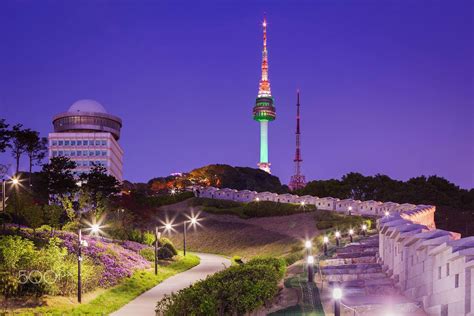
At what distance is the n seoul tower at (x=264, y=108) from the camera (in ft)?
639

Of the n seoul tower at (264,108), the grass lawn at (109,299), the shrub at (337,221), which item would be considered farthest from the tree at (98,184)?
the n seoul tower at (264,108)

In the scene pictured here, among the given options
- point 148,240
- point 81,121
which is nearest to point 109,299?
point 148,240

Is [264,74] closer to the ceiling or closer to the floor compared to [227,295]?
closer to the ceiling

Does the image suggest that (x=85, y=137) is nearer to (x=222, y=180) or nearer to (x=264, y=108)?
(x=222, y=180)

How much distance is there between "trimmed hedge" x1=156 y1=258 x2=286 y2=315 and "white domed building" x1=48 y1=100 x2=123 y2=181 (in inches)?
4689

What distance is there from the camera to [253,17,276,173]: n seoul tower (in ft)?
639

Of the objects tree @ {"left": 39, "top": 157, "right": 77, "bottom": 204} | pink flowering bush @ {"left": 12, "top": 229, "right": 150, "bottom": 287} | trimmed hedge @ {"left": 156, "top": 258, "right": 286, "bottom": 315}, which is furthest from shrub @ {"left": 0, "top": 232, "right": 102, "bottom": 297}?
tree @ {"left": 39, "top": 157, "right": 77, "bottom": 204}

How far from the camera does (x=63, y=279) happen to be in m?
27.6

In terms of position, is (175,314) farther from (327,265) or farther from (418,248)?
(327,265)

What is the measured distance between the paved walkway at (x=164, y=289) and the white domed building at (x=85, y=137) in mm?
96995

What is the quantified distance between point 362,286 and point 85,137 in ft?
412

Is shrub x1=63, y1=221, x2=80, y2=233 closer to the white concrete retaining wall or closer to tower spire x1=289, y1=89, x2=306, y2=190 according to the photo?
the white concrete retaining wall

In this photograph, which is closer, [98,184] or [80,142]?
[98,184]

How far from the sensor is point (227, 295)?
2098 centimetres
